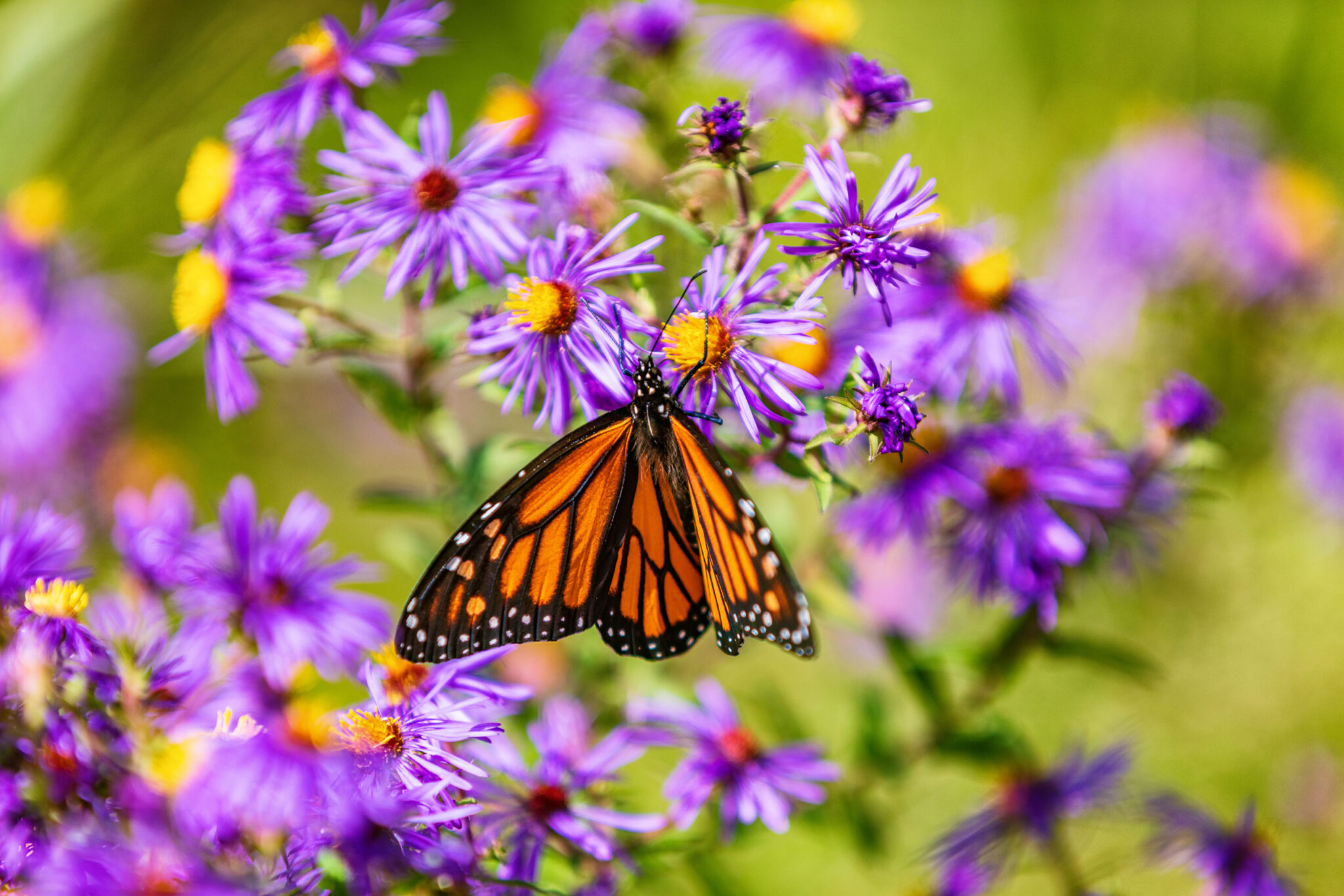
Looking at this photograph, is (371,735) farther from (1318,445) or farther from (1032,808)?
(1318,445)

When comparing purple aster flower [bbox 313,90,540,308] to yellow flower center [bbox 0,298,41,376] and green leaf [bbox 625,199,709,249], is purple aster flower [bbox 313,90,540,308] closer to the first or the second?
green leaf [bbox 625,199,709,249]

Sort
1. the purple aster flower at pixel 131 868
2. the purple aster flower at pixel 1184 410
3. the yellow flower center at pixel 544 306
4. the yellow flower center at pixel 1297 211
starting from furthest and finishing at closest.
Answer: the yellow flower center at pixel 1297 211 → the purple aster flower at pixel 1184 410 → the yellow flower center at pixel 544 306 → the purple aster flower at pixel 131 868

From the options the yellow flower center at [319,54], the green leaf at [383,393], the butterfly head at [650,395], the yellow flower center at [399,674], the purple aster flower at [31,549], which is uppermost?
the yellow flower center at [319,54]

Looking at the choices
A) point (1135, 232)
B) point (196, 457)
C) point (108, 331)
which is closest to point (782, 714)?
point (1135, 232)

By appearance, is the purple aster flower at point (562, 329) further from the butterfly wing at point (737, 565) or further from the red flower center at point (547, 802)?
the red flower center at point (547, 802)

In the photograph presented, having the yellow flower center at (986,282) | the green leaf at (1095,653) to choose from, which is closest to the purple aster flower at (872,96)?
the yellow flower center at (986,282)

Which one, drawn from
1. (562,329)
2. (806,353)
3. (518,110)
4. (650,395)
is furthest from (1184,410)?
(518,110)

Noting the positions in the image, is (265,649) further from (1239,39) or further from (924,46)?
(1239,39)
